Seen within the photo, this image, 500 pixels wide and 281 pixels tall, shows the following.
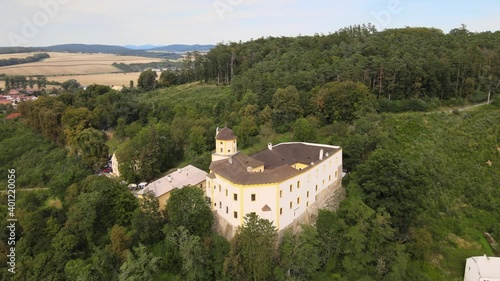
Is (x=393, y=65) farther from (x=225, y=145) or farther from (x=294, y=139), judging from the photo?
(x=225, y=145)

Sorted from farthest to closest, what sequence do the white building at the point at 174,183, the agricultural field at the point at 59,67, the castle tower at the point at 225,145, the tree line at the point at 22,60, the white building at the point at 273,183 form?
the tree line at the point at 22,60 → the agricultural field at the point at 59,67 → the white building at the point at 174,183 → the castle tower at the point at 225,145 → the white building at the point at 273,183

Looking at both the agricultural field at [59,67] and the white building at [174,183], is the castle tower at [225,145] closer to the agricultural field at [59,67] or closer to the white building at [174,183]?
the white building at [174,183]

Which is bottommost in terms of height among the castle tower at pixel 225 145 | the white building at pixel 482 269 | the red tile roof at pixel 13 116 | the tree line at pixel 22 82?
the white building at pixel 482 269

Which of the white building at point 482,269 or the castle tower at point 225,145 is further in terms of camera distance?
the castle tower at point 225,145

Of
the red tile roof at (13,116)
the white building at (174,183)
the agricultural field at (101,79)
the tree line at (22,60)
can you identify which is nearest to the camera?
the white building at (174,183)

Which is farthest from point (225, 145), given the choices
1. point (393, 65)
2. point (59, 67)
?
point (59, 67)

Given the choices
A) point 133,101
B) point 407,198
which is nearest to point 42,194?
point 133,101

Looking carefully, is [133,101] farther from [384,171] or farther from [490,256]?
[490,256]

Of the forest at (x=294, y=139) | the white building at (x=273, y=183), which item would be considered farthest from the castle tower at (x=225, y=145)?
the forest at (x=294, y=139)

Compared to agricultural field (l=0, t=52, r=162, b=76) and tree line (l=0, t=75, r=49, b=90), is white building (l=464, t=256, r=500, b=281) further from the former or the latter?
agricultural field (l=0, t=52, r=162, b=76)
